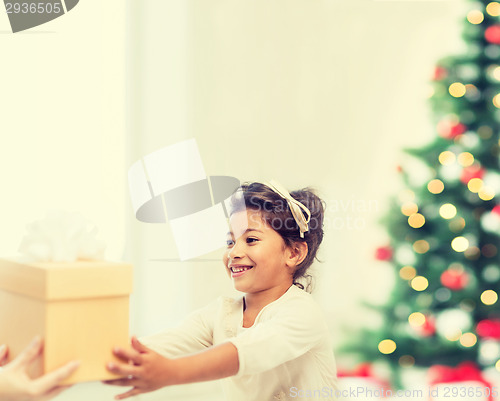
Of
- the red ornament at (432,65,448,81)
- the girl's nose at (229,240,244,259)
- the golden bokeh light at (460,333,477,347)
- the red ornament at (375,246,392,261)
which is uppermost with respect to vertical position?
the red ornament at (432,65,448,81)

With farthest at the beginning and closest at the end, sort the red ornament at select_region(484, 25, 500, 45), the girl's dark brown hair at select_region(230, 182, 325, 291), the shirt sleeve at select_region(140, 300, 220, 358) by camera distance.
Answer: the red ornament at select_region(484, 25, 500, 45)
the girl's dark brown hair at select_region(230, 182, 325, 291)
the shirt sleeve at select_region(140, 300, 220, 358)

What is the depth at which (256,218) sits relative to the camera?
158cm

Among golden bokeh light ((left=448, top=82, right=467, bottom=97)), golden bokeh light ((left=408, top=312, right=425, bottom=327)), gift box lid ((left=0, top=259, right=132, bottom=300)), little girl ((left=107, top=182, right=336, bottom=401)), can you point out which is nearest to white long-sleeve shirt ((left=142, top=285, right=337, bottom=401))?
little girl ((left=107, top=182, right=336, bottom=401))

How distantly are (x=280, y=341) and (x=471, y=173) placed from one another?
1567 millimetres

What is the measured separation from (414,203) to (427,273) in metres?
0.30

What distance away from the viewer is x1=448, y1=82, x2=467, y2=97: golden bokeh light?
2539 mm

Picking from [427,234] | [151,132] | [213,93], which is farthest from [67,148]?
[427,234]

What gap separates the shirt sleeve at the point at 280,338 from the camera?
1240 mm

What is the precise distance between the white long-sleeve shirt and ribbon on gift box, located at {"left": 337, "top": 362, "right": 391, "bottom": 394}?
4.18 feet

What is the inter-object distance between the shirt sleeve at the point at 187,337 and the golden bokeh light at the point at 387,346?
1.25 metres

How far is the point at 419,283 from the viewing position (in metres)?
2.58

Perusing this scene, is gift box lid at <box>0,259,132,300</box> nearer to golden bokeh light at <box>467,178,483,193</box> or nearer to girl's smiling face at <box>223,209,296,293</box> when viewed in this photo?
girl's smiling face at <box>223,209,296,293</box>

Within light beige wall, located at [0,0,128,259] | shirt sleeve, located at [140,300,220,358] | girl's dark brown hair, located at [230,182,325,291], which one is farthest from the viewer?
light beige wall, located at [0,0,128,259]

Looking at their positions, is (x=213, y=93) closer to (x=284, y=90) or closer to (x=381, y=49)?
(x=284, y=90)
